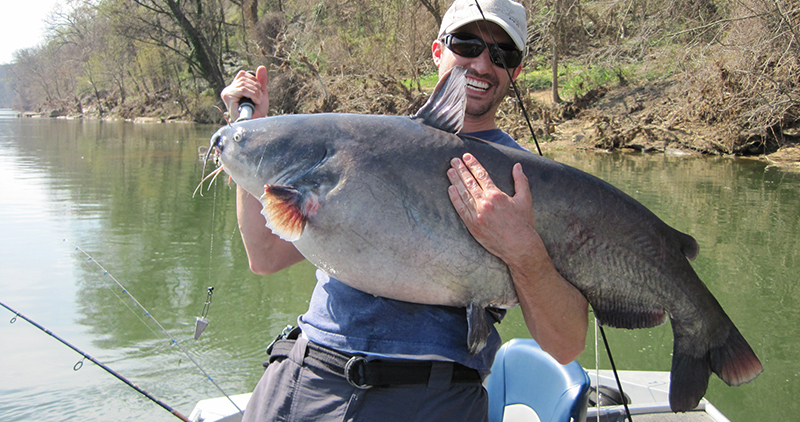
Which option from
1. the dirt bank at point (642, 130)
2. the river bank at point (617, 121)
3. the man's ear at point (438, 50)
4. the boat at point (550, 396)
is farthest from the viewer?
the river bank at point (617, 121)

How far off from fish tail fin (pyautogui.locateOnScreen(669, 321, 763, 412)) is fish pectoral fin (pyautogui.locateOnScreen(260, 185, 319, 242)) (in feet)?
3.84

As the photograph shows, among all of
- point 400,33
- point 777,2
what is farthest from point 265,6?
point 777,2

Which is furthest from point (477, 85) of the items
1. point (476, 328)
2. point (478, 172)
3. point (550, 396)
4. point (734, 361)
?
point (550, 396)

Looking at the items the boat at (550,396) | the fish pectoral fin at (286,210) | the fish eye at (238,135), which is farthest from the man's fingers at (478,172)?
the boat at (550,396)

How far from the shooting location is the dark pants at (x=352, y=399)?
1575mm

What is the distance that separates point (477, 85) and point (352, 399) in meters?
1.19

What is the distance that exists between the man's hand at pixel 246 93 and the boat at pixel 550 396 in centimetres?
145

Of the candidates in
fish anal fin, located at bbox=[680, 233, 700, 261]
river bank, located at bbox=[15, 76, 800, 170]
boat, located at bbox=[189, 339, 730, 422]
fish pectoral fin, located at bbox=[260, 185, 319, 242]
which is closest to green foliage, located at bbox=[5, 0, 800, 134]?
river bank, located at bbox=[15, 76, 800, 170]

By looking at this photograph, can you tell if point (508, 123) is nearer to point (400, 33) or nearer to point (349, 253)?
point (400, 33)

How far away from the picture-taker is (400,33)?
2061cm

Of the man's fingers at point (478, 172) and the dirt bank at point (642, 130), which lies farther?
the dirt bank at point (642, 130)

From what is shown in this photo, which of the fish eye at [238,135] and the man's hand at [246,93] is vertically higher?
the man's hand at [246,93]

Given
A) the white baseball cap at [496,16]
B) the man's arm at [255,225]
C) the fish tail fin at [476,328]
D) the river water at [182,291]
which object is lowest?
the river water at [182,291]

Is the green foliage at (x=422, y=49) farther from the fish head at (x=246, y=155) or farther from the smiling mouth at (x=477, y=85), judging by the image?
the fish head at (x=246, y=155)
